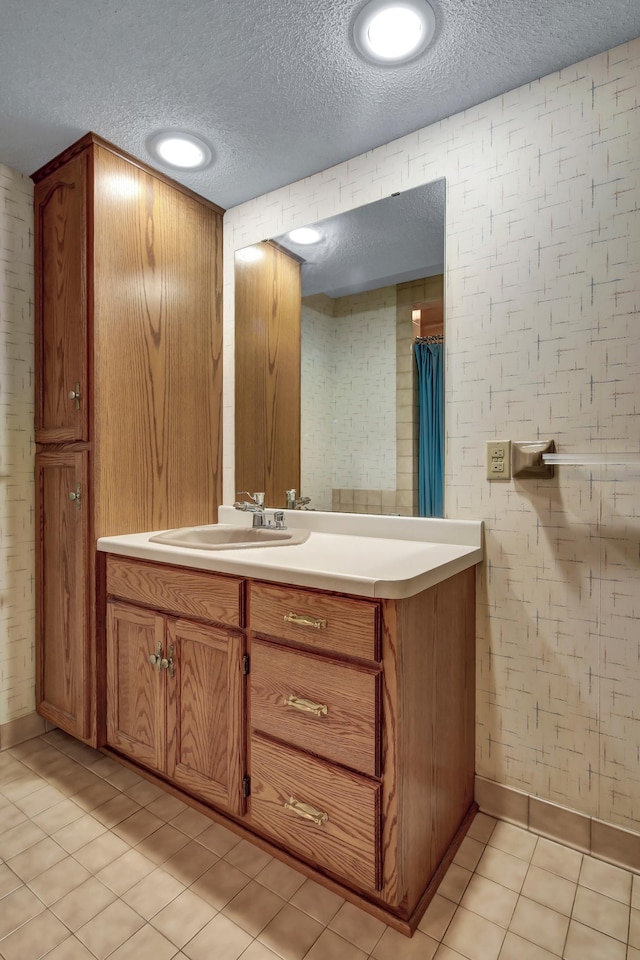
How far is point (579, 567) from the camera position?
55.1 inches

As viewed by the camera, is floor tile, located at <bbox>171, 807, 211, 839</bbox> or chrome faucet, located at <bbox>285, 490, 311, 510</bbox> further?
chrome faucet, located at <bbox>285, 490, 311, 510</bbox>

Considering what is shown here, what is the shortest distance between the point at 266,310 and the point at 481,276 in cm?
90

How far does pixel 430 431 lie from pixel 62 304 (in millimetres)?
1398

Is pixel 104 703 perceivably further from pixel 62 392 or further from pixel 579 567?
pixel 579 567

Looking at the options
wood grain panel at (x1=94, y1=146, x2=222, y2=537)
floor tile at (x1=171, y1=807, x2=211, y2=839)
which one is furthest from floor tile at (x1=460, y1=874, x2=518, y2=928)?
wood grain panel at (x1=94, y1=146, x2=222, y2=537)

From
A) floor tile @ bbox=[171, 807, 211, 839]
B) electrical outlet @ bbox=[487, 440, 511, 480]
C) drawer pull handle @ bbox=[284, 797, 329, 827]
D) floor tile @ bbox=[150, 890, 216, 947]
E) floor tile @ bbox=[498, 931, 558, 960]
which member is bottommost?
floor tile @ bbox=[498, 931, 558, 960]

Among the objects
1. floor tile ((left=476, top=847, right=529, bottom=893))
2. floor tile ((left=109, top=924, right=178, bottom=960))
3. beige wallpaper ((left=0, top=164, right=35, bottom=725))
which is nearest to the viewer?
floor tile ((left=109, top=924, right=178, bottom=960))

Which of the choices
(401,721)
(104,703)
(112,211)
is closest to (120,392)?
(112,211)

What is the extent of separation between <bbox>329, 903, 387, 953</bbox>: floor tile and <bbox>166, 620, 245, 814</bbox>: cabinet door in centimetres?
36

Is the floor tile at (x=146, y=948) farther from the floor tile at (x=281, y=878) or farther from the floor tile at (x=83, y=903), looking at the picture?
the floor tile at (x=281, y=878)

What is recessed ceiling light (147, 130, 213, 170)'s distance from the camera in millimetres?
1711

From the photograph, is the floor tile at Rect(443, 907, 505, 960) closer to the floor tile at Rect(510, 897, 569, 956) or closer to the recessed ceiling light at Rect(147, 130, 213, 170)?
the floor tile at Rect(510, 897, 569, 956)

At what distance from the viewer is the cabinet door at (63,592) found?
177 centimetres

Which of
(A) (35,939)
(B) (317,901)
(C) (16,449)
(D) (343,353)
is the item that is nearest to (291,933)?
(B) (317,901)
